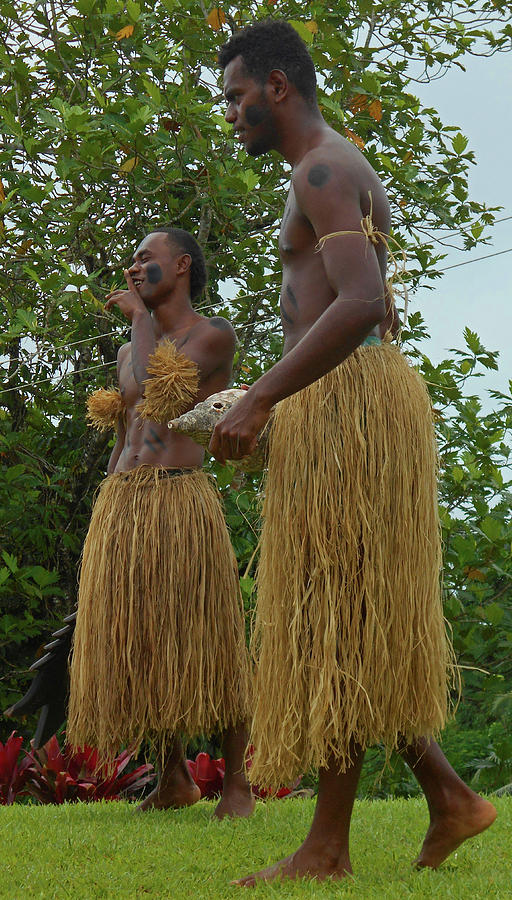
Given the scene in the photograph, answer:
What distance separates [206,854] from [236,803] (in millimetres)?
731

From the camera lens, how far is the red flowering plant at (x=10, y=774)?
4305 mm

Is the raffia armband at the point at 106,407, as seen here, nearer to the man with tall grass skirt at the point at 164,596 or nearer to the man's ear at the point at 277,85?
the man with tall grass skirt at the point at 164,596

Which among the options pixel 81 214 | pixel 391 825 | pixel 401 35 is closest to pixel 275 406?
pixel 391 825

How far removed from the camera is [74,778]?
4320mm

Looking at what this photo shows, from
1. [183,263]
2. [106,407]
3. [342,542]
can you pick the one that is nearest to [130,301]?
[183,263]

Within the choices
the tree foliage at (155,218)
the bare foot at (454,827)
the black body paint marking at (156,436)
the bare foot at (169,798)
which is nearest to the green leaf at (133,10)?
the tree foliage at (155,218)

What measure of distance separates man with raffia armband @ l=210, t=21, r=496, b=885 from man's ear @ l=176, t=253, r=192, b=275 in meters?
1.38

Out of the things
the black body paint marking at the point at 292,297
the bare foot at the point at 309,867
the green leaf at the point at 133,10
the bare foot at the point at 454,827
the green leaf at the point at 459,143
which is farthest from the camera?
the green leaf at the point at 459,143

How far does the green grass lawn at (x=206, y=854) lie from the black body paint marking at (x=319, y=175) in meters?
1.51

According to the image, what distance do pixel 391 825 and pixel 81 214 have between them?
2931 millimetres

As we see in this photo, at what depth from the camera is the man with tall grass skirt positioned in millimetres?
3252

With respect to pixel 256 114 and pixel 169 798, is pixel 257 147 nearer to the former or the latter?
pixel 256 114

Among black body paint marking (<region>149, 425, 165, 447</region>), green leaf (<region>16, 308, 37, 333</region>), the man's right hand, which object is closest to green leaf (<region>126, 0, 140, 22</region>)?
green leaf (<region>16, 308, 37, 333</region>)

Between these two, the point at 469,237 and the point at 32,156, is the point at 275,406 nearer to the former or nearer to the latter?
the point at 32,156
